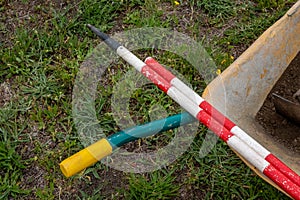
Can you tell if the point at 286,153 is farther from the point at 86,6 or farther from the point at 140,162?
the point at 86,6

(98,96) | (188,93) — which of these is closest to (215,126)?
(188,93)

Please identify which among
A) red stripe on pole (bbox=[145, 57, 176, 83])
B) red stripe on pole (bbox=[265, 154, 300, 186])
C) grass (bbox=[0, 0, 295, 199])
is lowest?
grass (bbox=[0, 0, 295, 199])

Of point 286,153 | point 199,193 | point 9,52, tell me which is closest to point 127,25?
point 9,52

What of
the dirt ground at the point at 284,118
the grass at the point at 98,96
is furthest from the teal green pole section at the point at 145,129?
the grass at the point at 98,96

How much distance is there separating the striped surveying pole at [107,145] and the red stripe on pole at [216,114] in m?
0.08

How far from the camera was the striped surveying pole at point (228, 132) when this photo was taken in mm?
1625

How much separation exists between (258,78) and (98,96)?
926mm

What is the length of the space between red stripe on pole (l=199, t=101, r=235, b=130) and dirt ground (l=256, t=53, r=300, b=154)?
17.7 inches

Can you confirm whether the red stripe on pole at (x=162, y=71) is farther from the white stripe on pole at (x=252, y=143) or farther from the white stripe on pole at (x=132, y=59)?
the white stripe on pole at (x=252, y=143)

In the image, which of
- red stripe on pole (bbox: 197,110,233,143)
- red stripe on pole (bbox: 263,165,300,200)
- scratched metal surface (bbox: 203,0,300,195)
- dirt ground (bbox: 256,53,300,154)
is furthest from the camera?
dirt ground (bbox: 256,53,300,154)

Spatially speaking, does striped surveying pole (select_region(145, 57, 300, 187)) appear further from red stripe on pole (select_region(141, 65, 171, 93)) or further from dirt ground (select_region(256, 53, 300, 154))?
dirt ground (select_region(256, 53, 300, 154))

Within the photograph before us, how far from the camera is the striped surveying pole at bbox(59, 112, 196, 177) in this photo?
68.8 inches

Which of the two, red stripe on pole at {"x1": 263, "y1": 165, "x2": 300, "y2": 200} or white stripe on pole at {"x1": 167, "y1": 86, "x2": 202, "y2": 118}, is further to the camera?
white stripe on pole at {"x1": 167, "y1": 86, "x2": 202, "y2": 118}

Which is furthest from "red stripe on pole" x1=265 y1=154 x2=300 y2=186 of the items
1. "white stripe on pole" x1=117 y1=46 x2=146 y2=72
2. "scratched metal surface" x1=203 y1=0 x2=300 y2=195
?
"white stripe on pole" x1=117 y1=46 x2=146 y2=72
